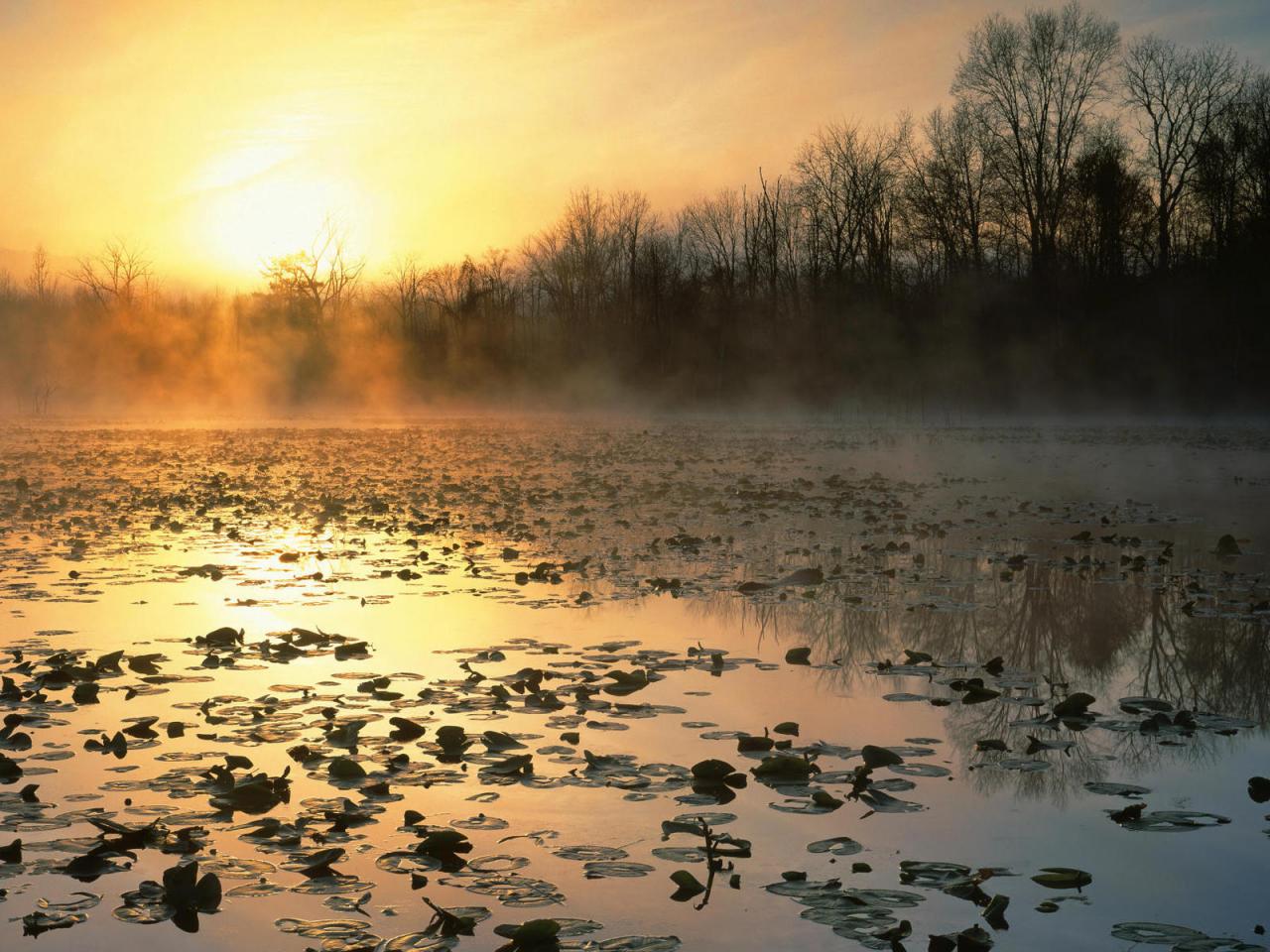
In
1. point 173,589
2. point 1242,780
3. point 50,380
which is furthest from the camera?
point 50,380

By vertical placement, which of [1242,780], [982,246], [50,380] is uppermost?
[982,246]

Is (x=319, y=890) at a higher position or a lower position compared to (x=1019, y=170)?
lower

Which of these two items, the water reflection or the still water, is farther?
the water reflection

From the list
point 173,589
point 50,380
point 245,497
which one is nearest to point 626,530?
point 173,589

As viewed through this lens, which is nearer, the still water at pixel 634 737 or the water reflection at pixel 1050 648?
the still water at pixel 634 737

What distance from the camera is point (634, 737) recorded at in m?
5.40

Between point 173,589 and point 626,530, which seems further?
point 626,530

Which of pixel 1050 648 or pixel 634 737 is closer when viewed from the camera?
pixel 634 737

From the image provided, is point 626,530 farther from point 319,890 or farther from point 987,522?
point 319,890

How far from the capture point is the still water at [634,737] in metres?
3.61

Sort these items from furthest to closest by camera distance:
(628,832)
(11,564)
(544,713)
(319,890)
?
(11,564), (544,713), (628,832), (319,890)

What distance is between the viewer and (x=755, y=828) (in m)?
4.25

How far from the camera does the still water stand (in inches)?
142

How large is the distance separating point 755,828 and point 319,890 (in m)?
1.50
